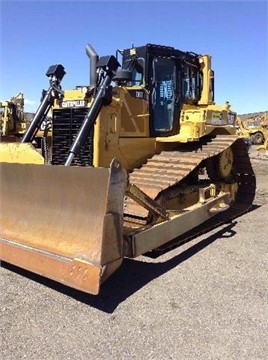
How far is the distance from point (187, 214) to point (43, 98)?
2730 mm

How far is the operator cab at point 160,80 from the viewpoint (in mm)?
6438

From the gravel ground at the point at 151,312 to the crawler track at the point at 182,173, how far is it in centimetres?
69

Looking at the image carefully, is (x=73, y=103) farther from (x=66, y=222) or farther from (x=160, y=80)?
(x=66, y=222)

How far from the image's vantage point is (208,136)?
710 centimetres

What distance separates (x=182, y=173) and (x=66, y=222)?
2076 mm

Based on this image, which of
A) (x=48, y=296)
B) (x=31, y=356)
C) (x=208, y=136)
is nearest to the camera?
(x=31, y=356)

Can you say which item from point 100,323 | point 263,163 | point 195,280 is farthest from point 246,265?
point 263,163

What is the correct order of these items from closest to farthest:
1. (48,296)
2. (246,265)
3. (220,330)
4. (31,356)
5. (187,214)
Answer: (31,356) < (220,330) < (48,296) < (246,265) < (187,214)

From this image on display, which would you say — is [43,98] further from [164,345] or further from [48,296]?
[164,345]

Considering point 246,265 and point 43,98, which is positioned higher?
point 43,98

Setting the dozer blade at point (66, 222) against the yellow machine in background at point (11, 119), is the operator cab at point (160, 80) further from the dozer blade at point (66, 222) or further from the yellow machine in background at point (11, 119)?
the yellow machine in background at point (11, 119)

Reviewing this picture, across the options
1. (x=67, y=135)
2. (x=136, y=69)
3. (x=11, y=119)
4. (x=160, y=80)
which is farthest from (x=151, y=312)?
(x=11, y=119)

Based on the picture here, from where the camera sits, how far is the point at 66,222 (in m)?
4.14

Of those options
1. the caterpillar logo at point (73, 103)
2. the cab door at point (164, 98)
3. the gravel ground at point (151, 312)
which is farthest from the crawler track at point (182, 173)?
the caterpillar logo at point (73, 103)
